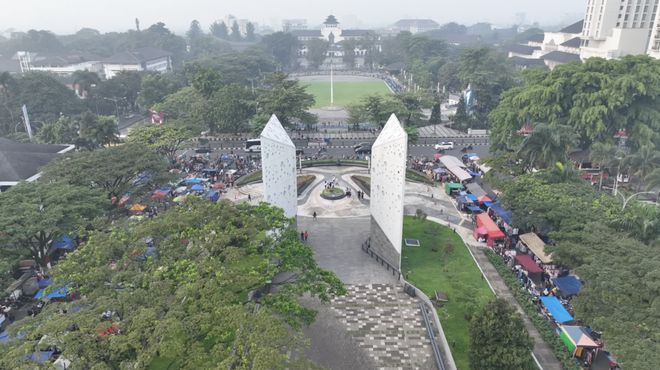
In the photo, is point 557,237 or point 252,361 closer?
point 252,361

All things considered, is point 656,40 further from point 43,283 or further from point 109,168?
point 43,283

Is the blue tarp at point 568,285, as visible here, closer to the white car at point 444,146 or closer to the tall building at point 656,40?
the white car at point 444,146

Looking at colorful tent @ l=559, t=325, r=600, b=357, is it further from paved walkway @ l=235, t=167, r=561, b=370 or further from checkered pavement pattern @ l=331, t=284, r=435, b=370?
checkered pavement pattern @ l=331, t=284, r=435, b=370

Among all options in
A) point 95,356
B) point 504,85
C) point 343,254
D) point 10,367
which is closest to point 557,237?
point 343,254

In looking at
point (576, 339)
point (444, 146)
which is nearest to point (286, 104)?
point (444, 146)

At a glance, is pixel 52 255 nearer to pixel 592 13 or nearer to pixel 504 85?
pixel 504 85

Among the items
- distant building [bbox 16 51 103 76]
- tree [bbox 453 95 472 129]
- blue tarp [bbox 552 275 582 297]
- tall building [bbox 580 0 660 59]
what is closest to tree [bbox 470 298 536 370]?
blue tarp [bbox 552 275 582 297]
